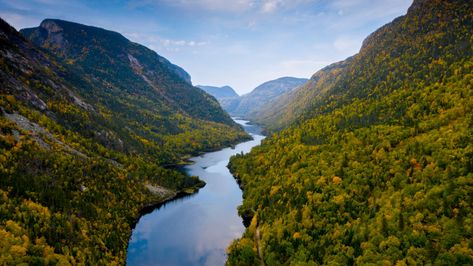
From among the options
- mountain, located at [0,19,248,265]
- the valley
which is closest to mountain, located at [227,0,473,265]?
the valley

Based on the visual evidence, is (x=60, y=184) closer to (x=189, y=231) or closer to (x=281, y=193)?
(x=189, y=231)

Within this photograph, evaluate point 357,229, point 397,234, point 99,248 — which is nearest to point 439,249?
point 397,234

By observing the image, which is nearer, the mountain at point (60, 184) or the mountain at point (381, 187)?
the mountain at point (381, 187)

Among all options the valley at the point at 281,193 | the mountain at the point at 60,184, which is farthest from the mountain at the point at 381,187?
the mountain at the point at 60,184

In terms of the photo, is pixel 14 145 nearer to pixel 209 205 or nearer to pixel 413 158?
pixel 209 205

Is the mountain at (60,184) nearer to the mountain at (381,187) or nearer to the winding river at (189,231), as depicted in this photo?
the winding river at (189,231)

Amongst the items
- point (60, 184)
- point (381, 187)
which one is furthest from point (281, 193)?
point (60, 184)
